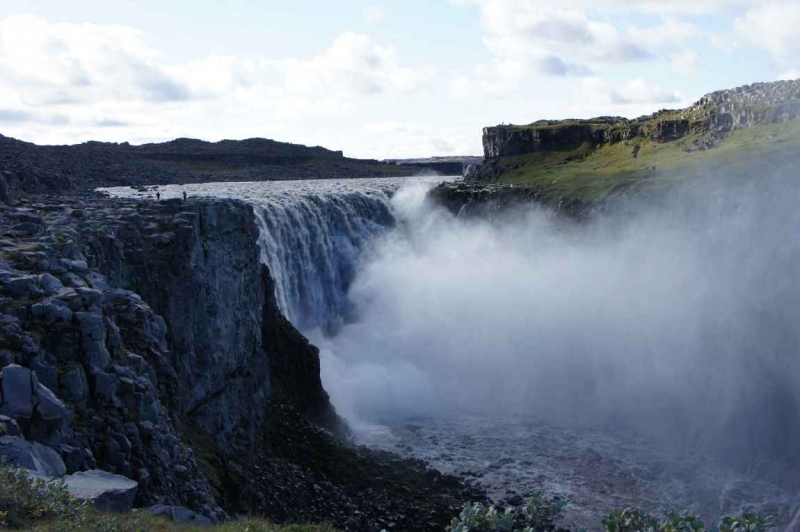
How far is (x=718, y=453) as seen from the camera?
142 feet

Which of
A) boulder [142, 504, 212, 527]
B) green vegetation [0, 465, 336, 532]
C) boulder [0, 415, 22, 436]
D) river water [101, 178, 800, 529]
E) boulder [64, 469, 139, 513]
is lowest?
river water [101, 178, 800, 529]

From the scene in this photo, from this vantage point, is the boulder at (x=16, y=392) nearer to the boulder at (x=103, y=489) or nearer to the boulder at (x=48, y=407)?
the boulder at (x=48, y=407)

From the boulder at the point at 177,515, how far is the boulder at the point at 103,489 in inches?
18.2

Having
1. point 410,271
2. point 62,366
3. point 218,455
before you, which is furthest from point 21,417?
point 410,271

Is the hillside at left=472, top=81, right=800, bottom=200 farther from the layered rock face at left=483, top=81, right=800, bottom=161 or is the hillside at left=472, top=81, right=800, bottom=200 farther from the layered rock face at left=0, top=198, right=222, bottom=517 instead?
the layered rock face at left=0, top=198, right=222, bottom=517

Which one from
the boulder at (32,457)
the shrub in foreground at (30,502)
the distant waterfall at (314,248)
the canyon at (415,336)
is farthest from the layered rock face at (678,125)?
the shrub in foreground at (30,502)

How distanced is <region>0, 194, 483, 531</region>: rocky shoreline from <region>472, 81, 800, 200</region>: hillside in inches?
1815

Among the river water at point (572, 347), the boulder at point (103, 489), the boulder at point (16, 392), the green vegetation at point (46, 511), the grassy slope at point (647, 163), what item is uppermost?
the grassy slope at point (647, 163)

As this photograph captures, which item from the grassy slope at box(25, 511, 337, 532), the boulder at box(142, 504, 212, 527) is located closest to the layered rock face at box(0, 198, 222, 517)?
the boulder at box(142, 504, 212, 527)

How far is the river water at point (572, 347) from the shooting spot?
134ft

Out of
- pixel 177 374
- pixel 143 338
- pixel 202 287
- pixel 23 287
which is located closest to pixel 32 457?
pixel 23 287

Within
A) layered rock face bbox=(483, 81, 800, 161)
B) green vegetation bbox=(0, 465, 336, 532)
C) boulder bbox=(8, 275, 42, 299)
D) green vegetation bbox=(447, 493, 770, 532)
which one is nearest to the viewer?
green vegetation bbox=(0, 465, 336, 532)

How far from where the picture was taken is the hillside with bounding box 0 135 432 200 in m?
45.7

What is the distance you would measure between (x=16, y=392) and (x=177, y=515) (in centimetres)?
395
